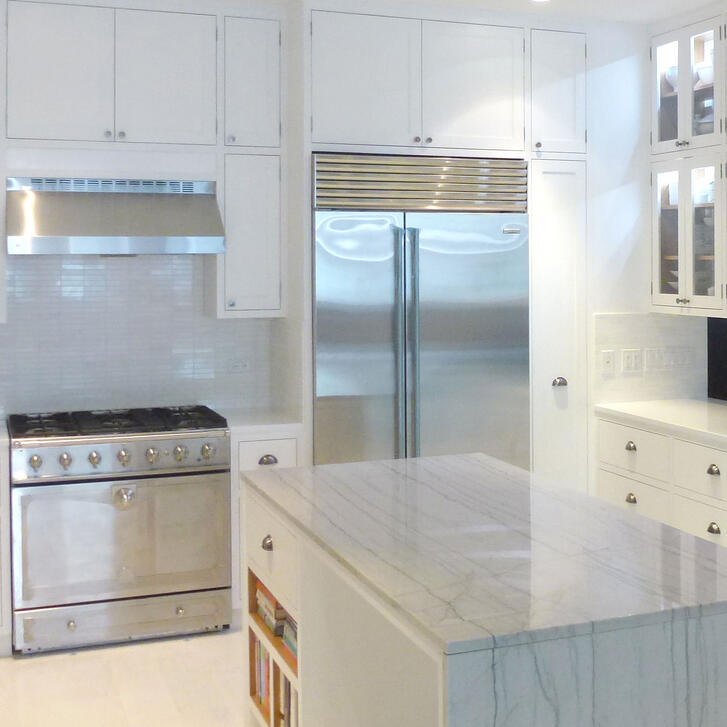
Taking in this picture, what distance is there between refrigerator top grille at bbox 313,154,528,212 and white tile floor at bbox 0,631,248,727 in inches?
76.2

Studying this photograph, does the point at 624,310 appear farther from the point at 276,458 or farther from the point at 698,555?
the point at 698,555

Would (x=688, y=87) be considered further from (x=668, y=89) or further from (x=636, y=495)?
(x=636, y=495)

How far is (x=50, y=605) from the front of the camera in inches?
165

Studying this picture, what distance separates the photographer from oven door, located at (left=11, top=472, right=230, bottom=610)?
416 centimetres

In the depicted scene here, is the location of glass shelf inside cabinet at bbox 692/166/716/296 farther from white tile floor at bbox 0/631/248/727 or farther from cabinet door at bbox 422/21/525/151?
white tile floor at bbox 0/631/248/727

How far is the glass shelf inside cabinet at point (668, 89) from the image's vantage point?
15.4 feet

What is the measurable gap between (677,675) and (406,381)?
281 centimetres

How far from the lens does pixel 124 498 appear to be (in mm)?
4250

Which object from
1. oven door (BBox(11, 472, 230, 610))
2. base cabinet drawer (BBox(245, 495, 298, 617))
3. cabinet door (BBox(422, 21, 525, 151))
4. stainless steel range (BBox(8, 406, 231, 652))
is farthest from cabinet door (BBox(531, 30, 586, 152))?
base cabinet drawer (BBox(245, 495, 298, 617))

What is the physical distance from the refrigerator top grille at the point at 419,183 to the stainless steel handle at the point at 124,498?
1.43 m

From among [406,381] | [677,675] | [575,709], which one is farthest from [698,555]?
[406,381]

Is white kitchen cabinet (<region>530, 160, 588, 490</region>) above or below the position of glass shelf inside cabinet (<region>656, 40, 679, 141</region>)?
below

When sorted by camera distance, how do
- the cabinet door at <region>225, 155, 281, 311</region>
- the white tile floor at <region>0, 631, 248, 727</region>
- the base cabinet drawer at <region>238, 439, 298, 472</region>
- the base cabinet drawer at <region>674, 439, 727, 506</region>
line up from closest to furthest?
the white tile floor at <region>0, 631, 248, 727</region>, the base cabinet drawer at <region>674, 439, 727, 506</region>, the base cabinet drawer at <region>238, 439, 298, 472</region>, the cabinet door at <region>225, 155, 281, 311</region>

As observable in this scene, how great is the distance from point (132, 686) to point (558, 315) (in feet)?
8.12
